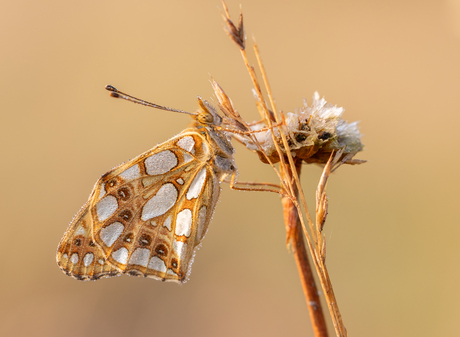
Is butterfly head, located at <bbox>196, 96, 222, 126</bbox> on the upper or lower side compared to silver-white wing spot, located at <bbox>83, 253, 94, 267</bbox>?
upper

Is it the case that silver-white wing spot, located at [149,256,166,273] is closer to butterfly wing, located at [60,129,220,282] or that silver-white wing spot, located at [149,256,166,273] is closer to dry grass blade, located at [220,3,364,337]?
butterfly wing, located at [60,129,220,282]

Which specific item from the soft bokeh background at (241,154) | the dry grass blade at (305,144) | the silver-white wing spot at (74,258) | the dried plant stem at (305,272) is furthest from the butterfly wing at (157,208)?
the soft bokeh background at (241,154)

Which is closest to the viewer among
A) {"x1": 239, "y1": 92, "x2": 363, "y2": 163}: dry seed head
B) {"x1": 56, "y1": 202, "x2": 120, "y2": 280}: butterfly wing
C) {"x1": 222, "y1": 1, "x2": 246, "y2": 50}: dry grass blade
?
{"x1": 222, "y1": 1, "x2": 246, "y2": 50}: dry grass blade

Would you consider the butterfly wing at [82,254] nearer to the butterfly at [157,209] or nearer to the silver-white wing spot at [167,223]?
the butterfly at [157,209]

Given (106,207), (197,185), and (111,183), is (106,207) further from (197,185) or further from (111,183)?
(197,185)

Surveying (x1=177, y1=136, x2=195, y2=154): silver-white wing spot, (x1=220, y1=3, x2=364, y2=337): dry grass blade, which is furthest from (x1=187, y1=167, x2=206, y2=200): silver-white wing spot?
(x1=220, y1=3, x2=364, y2=337): dry grass blade

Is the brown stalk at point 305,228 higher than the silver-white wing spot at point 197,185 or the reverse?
the reverse

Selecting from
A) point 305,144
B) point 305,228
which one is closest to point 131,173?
point 305,144

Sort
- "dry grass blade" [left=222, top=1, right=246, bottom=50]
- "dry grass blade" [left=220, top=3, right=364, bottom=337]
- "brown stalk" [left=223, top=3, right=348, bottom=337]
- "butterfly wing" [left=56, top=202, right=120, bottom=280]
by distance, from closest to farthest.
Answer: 1. "brown stalk" [left=223, top=3, right=348, bottom=337]
2. "dry grass blade" [left=222, top=1, right=246, bottom=50]
3. "dry grass blade" [left=220, top=3, right=364, bottom=337]
4. "butterfly wing" [left=56, top=202, right=120, bottom=280]
